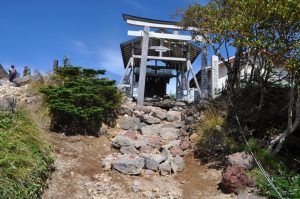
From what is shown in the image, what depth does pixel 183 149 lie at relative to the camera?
10.7 m

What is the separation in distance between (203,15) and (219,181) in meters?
5.05

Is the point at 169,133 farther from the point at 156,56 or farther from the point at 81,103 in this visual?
the point at 156,56

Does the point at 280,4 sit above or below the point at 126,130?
above

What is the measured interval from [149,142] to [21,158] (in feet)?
16.7

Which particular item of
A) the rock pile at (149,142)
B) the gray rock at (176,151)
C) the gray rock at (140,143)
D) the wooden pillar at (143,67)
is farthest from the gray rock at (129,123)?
the wooden pillar at (143,67)

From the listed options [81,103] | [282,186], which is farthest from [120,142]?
[282,186]

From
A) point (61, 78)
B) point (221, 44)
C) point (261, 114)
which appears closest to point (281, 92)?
point (261, 114)

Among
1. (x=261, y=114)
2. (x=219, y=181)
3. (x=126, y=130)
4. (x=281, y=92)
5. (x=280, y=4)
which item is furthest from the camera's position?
(x=126, y=130)

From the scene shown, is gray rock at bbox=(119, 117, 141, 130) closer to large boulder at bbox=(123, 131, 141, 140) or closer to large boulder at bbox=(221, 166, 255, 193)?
large boulder at bbox=(123, 131, 141, 140)

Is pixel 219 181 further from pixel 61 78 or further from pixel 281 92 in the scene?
pixel 61 78

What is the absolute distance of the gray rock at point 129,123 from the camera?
1247 centimetres

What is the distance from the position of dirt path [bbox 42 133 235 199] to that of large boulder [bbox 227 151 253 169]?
2.05ft

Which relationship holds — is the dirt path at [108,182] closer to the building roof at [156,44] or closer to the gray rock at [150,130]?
the gray rock at [150,130]

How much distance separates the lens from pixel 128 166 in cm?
895
